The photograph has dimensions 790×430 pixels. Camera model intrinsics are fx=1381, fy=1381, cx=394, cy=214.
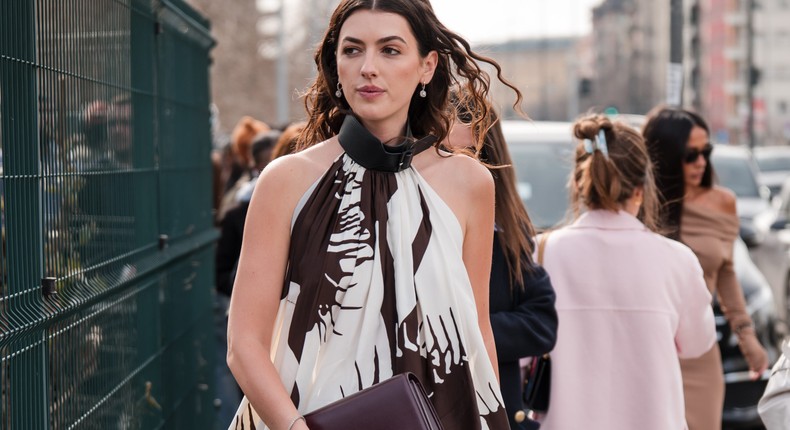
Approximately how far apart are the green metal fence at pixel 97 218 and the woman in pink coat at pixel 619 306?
1.57 m

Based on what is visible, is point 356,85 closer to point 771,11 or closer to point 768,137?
point 768,137

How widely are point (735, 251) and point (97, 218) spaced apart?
5.20 meters

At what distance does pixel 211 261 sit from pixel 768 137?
3644 inches

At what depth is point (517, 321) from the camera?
4.62 metres

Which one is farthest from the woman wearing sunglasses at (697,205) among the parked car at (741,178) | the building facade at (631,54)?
the building facade at (631,54)

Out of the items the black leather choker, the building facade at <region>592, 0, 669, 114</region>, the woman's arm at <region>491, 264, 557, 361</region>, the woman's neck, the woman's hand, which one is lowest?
the woman's hand

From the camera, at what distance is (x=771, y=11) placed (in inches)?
4173

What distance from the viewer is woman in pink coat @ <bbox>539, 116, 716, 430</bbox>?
4.98 metres

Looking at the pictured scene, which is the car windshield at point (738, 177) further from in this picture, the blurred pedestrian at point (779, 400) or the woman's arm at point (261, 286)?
the woman's arm at point (261, 286)

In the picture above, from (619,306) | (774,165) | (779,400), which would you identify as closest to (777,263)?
(619,306)

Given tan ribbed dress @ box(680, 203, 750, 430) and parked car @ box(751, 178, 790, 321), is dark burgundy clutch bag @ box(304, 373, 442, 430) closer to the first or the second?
tan ribbed dress @ box(680, 203, 750, 430)

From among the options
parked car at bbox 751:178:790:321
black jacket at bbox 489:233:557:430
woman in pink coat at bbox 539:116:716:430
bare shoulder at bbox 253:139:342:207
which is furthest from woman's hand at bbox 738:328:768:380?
parked car at bbox 751:178:790:321

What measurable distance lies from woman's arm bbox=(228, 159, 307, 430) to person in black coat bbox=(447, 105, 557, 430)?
4.99 ft

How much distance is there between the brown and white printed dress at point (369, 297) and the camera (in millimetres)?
3115
